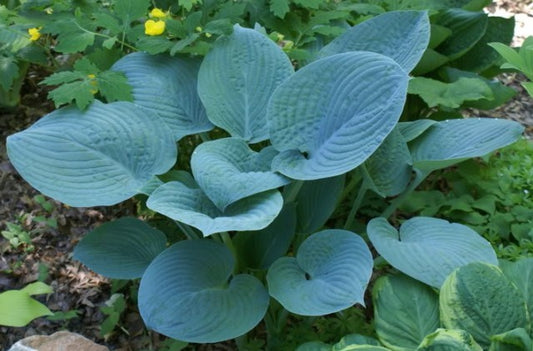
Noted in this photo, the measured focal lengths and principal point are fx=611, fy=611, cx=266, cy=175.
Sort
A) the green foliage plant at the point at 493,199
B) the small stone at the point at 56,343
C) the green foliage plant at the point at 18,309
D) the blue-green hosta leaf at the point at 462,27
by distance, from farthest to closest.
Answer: the blue-green hosta leaf at the point at 462,27 → the green foliage plant at the point at 493,199 → the small stone at the point at 56,343 → the green foliage plant at the point at 18,309

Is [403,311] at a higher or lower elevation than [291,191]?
lower

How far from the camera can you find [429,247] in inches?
60.3

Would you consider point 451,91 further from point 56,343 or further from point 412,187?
point 56,343

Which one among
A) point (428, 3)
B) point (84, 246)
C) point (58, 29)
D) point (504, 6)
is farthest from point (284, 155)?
point (504, 6)

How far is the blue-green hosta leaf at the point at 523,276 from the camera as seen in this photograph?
1515 millimetres

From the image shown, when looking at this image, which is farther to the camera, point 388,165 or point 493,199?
point 493,199

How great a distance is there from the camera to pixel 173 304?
1.49 m

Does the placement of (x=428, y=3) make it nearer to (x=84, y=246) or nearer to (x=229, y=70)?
(x=229, y=70)

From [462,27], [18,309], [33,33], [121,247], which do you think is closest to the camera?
[18,309]

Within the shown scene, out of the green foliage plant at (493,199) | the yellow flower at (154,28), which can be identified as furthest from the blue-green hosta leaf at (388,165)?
the yellow flower at (154,28)

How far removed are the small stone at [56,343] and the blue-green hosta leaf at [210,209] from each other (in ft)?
1.56

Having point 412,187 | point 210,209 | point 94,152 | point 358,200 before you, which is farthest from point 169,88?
point 412,187

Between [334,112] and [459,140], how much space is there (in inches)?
15.8

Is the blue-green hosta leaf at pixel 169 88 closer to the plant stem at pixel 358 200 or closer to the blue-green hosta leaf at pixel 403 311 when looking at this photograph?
the plant stem at pixel 358 200
